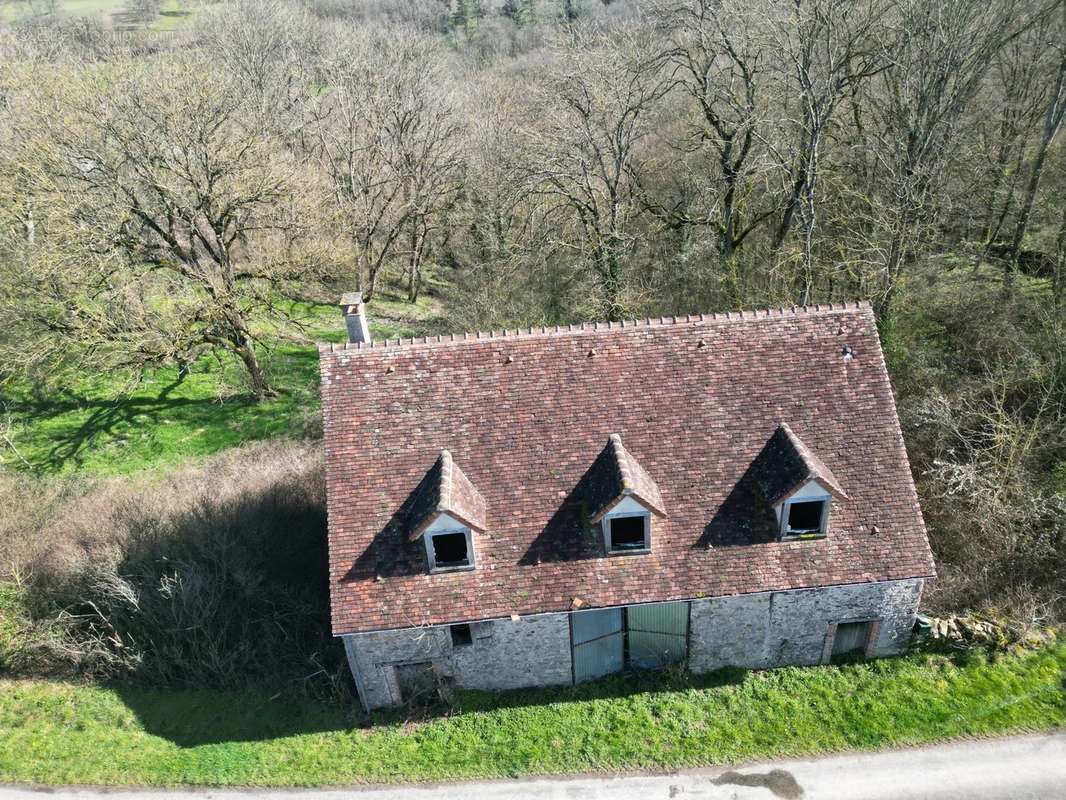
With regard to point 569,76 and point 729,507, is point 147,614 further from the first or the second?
point 569,76

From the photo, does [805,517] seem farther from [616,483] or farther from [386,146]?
[386,146]

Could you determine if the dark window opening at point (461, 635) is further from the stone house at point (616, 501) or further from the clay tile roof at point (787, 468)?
the clay tile roof at point (787, 468)

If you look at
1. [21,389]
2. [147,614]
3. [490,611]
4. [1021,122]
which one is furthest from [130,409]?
[1021,122]

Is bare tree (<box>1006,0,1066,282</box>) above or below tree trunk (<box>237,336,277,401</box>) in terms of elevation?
above

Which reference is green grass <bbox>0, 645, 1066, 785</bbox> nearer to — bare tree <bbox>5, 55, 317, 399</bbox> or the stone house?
the stone house

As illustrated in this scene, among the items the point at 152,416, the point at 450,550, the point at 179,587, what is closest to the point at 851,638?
the point at 450,550

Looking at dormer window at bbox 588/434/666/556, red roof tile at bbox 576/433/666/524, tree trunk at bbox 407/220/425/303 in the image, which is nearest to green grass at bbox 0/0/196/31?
tree trunk at bbox 407/220/425/303
